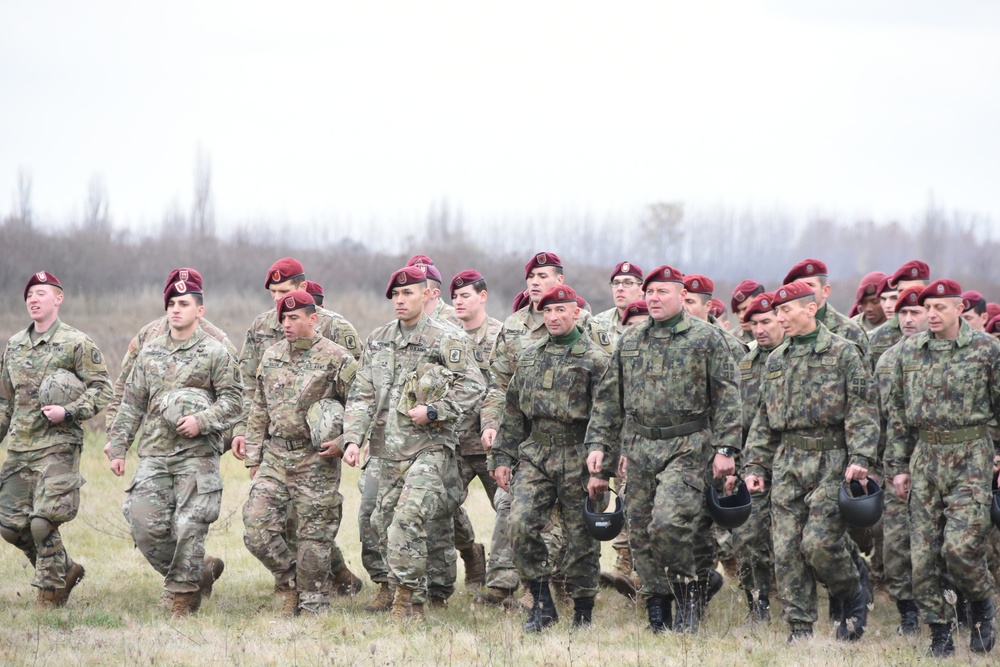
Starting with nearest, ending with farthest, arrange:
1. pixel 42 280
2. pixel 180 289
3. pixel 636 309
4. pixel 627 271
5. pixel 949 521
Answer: pixel 949 521
pixel 180 289
pixel 42 280
pixel 636 309
pixel 627 271

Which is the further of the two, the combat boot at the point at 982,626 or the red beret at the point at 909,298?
the red beret at the point at 909,298

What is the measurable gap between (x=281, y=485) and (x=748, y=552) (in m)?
3.55

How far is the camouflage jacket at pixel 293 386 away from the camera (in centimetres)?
859

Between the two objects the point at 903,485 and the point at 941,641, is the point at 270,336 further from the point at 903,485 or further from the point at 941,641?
the point at 941,641

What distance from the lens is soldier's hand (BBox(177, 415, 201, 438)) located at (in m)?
8.38

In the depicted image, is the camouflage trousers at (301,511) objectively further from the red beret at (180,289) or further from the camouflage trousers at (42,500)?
the camouflage trousers at (42,500)

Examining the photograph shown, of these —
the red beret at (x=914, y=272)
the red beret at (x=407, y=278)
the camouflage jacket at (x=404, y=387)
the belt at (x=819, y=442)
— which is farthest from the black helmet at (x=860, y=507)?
the red beret at (x=407, y=278)

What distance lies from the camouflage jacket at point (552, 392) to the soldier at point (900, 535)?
77.6 inches

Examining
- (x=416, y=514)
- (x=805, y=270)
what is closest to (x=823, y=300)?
(x=805, y=270)

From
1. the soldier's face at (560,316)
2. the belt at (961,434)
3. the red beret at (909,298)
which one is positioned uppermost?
the red beret at (909,298)

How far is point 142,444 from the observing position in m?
8.70

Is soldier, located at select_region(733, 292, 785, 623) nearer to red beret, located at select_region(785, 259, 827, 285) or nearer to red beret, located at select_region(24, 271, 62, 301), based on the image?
red beret, located at select_region(785, 259, 827, 285)

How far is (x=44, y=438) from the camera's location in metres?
9.02

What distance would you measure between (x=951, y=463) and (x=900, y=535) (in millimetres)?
1144
